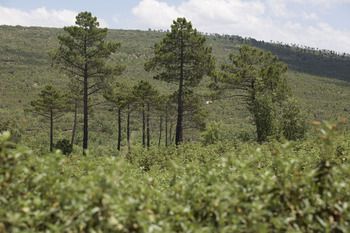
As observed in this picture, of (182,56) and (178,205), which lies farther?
(182,56)

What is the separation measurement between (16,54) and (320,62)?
150 m

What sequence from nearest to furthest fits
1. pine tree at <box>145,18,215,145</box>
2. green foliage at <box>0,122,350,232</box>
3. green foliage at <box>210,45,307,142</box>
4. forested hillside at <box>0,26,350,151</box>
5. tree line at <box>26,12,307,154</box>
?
green foliage at <box>0,122,350,232</box>, green foliage at <box>210,45,307,142</box>, tree line at <box>26,12,307,154</box>, pine tree at <box>145,18,215,145</box>, forested hillside at <box>0,26,350,151</box>

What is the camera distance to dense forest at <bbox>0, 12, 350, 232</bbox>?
6.99 ft

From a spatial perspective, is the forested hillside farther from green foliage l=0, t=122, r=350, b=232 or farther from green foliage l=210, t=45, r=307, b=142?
green foliage l=0, t=122, r=350, b=232

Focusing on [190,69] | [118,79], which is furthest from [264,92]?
[118,79]

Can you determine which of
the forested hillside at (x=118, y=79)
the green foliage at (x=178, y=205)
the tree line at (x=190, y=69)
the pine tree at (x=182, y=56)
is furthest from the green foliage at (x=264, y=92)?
the green foliage at (x=178, y=205)

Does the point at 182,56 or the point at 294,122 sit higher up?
the point at 182,56

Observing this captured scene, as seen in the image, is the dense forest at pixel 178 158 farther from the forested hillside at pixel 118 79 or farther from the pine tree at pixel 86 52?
the forested hillside at pixel 118 79

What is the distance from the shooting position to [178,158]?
845cm

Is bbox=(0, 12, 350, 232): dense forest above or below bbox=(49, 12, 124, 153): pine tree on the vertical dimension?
below

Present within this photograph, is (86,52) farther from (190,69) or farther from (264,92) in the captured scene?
(264,92)

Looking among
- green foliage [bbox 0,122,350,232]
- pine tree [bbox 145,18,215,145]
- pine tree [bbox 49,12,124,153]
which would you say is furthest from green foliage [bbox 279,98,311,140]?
green foliage [bbox 0,122,350,232]

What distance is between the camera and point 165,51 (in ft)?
57.3

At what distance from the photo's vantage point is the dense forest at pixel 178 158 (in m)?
2.13
